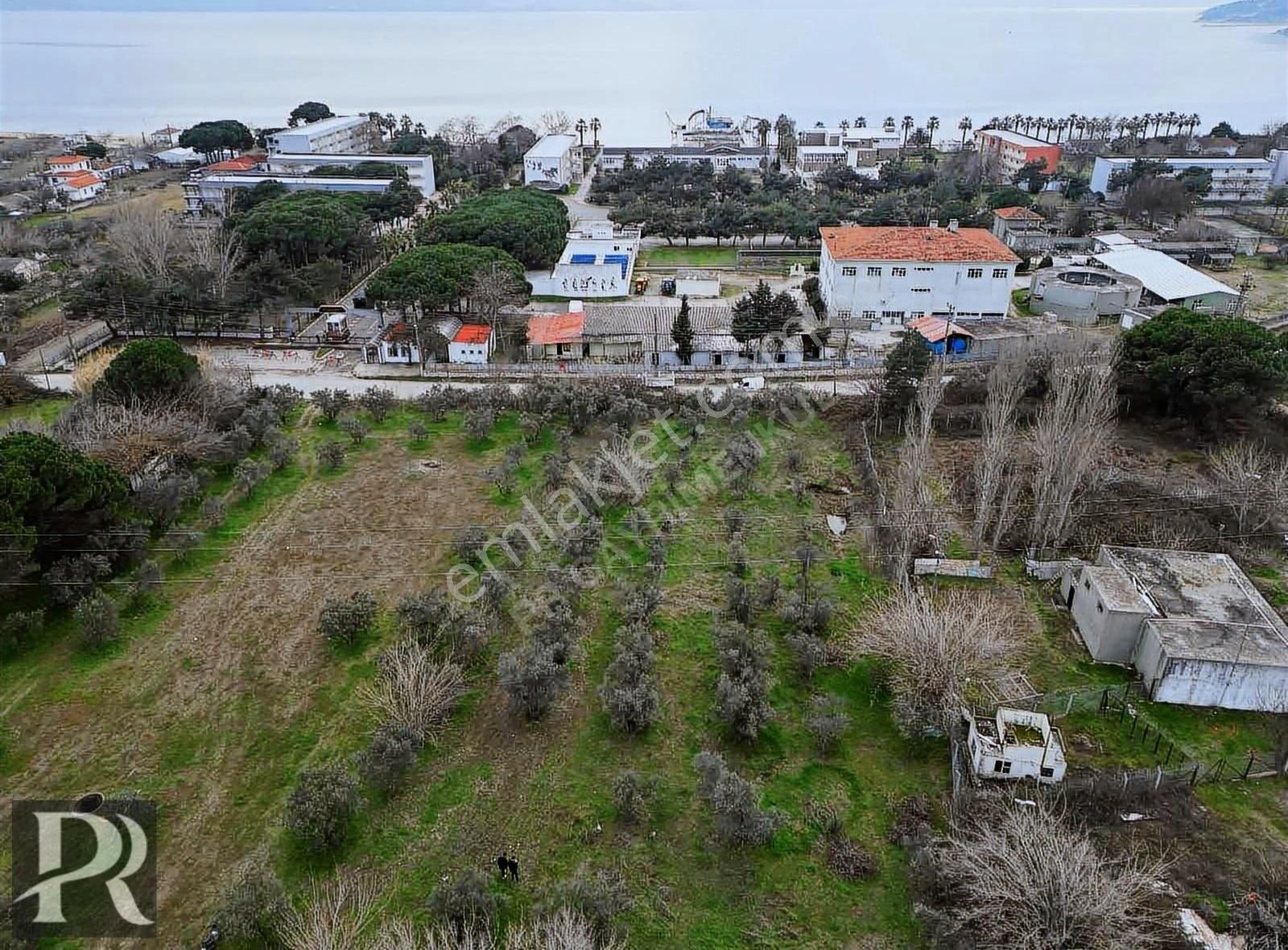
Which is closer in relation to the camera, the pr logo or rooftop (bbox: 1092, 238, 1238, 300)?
the pr logo

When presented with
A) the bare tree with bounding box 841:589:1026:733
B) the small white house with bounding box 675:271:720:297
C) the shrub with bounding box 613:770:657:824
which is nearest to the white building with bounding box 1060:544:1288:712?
the bare tree with bounding box 841:589:1026:733

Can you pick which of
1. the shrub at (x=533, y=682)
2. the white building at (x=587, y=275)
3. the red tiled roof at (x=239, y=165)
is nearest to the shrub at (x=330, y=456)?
the shrub at (x=533, y=682)

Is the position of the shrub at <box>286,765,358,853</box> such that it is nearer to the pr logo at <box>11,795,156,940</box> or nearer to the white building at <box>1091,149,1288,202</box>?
the pr logo at <box>11,795,156,940</box>

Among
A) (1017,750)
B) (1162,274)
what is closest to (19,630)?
(1017,750)

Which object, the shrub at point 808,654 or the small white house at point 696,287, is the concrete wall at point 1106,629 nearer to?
the shrub at point 808,654

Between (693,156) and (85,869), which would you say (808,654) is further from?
(693,156)

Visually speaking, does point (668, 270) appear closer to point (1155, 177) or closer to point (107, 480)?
point (107, 480)
